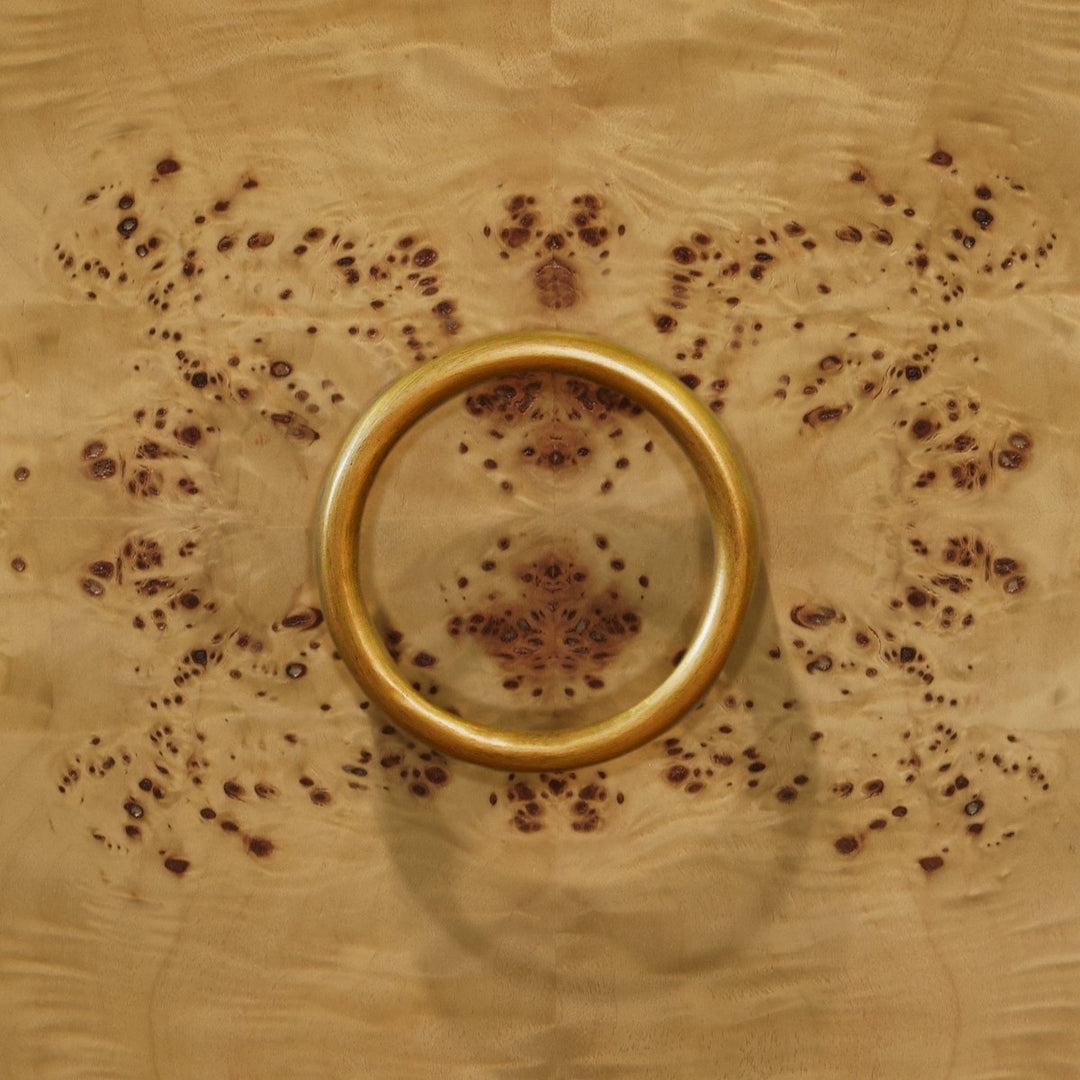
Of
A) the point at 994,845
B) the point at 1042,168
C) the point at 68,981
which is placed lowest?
the point at 68,981

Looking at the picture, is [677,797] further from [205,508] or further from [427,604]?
[205,508]

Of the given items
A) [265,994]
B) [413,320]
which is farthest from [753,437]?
[265,994]

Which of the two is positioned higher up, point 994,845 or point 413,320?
point 413,320

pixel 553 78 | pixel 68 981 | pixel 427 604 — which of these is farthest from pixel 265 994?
pixel 553 78
